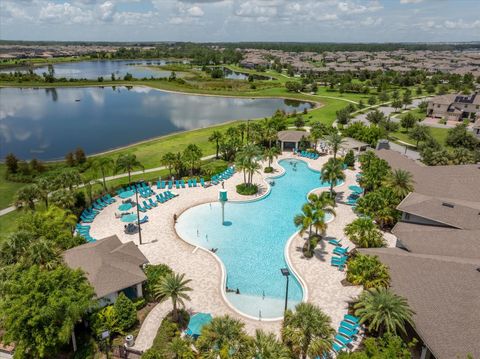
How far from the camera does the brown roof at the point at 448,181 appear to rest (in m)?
35.0

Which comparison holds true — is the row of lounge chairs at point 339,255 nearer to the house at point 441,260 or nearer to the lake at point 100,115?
the house at point 441,260

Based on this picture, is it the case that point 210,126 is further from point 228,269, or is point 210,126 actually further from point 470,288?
→ point 470,288

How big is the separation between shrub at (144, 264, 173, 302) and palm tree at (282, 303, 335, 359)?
35.2 ft

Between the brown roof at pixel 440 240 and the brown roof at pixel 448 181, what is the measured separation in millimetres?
6342

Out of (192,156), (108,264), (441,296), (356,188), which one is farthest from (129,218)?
(356,188)

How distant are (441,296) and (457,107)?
80.4 meters

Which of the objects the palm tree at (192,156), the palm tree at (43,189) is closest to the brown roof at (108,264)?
the palm tree at (43,189)

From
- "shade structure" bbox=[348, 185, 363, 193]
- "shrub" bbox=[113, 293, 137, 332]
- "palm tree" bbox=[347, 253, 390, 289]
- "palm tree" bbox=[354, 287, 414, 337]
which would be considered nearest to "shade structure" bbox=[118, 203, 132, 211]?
"shrub" bbox=[113, 293, 137, 332]

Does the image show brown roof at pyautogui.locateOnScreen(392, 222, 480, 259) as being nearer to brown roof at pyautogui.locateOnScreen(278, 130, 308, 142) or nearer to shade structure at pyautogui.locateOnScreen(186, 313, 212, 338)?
shade structure at pyautogui.locateOnScreen(186, 313, 212, 338)

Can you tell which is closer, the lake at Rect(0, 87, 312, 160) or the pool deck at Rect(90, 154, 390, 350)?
the pool deck at Rect(90, 154, 390, 350)

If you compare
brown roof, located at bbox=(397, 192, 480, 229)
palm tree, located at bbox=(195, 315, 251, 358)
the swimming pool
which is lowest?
the swimming pool

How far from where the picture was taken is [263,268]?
2856 cm

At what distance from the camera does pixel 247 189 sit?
4281cm

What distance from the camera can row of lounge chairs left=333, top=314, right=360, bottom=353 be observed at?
20.2 meters
